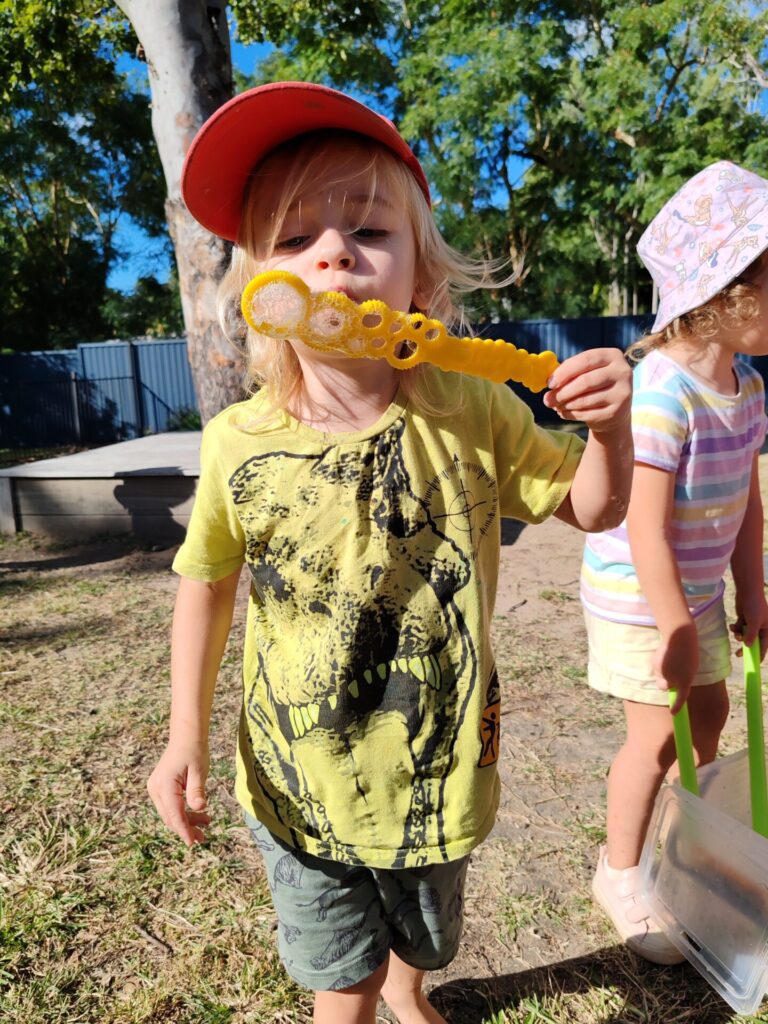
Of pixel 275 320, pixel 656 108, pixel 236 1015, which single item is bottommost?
pixel 236 1015

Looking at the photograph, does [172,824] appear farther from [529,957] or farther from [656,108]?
[656,108]

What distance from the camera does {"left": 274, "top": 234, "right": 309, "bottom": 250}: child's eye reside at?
3.87 ft

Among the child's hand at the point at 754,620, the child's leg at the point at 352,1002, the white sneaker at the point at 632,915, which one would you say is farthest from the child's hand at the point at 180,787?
the child's hand at the point at 754,620

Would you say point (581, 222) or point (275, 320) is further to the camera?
point (581, 222)

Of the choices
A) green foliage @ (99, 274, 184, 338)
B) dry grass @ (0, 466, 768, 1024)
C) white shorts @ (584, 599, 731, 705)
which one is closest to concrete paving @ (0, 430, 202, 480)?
dry grass @ (0, 466, 768, 1024)

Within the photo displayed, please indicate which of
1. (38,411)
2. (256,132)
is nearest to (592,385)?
(256,132)

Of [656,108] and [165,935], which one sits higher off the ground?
[656,108]

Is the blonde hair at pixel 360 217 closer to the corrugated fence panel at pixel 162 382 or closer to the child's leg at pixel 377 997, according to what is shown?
the child's leg at pixel 377 997

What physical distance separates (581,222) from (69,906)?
18.8 m

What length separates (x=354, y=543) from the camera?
1192mm

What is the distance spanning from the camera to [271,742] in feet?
4.20

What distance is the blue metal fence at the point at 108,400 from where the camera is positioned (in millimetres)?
17266

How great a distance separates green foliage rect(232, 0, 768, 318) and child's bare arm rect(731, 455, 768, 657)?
37.5 feet

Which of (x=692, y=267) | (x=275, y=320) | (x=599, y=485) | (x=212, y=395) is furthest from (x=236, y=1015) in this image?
(x=212, y=395)
